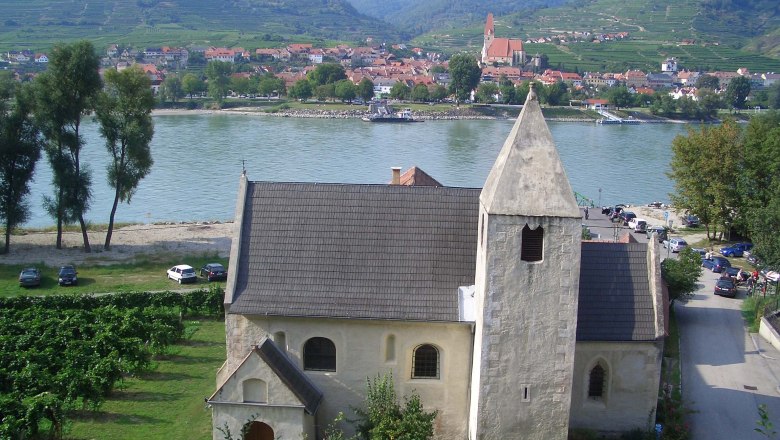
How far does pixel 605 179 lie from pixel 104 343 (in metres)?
62.0

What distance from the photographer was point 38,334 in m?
26.7

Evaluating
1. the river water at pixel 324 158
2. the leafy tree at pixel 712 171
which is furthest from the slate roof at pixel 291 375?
the river water at pixel 324 158

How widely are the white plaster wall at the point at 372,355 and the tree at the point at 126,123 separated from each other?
2783 centimetres

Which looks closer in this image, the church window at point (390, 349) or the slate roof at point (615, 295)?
the slate roof at point (615, 295)

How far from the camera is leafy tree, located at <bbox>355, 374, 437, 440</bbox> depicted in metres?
17.8

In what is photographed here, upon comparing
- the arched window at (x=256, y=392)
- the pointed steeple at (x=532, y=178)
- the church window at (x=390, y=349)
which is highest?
the pointed steeple at (x=532, y=178)

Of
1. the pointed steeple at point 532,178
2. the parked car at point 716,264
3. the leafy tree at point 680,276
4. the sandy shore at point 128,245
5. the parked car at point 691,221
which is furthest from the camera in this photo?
the parked car at point 691,221

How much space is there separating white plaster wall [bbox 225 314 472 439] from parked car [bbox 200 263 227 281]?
687 inches

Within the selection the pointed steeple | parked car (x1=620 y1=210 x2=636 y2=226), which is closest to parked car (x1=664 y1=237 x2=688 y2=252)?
parked car (x1=620 y1=210 x2=636 y2=226)

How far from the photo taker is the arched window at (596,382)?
20422 millimetres

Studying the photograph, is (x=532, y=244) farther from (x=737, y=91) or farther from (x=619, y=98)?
(x=737, y=91)

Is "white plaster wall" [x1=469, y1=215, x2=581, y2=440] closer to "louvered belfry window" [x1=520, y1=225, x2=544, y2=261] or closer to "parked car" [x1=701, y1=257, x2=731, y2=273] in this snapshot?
"louvered belfry window" [x1=520, y1=225, x2=544, y2=261]

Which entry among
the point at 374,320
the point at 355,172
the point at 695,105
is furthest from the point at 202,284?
the point at 695,105

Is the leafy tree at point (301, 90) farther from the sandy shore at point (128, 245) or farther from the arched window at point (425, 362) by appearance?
the arched window at point (425, 362)
